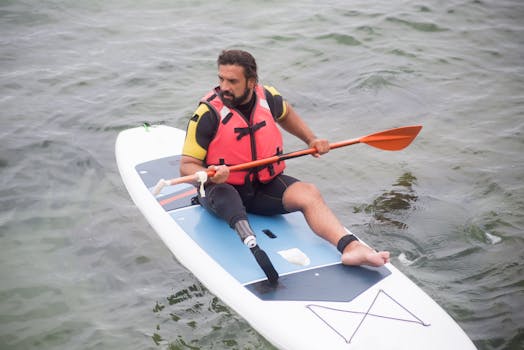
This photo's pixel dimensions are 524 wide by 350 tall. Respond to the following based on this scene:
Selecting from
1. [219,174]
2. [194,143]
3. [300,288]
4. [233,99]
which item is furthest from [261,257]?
[233,99]

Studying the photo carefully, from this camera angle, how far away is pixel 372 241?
4355mm

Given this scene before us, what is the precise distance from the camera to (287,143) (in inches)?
231

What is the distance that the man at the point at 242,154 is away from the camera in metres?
3.59

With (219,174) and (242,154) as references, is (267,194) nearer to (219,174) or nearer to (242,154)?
(242,154)

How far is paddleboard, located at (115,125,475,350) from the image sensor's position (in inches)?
122

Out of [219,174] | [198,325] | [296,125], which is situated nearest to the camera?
[219,174]

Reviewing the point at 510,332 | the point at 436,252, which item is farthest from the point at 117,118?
the point at 510,332

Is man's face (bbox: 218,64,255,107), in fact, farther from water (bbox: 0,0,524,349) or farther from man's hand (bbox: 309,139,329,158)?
water (bbox: 0,0,524,349)

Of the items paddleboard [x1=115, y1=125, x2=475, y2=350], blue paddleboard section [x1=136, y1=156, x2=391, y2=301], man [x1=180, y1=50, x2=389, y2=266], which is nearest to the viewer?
paddleboard [x1=115, y1=125, x2=475, y2=350]

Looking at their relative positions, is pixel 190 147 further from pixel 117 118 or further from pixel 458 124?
pixel 458 124

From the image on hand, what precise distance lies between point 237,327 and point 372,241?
127 cm

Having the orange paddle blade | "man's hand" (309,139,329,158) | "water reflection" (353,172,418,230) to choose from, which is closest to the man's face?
"man's hand" (309,139,329,158)

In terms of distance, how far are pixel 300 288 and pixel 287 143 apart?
8.72ft

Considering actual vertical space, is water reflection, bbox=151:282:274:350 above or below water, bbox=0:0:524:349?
below
